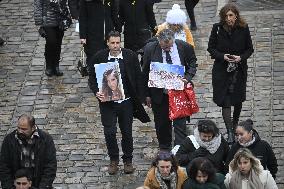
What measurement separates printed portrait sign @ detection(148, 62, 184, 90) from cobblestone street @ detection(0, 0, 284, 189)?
3.96 ft

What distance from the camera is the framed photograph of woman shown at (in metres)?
11.0

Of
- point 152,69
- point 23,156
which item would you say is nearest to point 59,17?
point 152,69

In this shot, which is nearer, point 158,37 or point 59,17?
point 158,37

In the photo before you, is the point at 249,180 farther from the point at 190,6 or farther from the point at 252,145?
the point at 190,6

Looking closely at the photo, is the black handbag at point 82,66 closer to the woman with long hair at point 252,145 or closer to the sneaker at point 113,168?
the sneaker at point 113,168

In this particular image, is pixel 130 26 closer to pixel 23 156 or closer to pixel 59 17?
pixel 59 17

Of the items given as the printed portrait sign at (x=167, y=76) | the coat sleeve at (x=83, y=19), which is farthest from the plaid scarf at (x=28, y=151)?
the coat sleeve at (x=83, y=19)

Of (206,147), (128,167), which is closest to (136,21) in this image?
(128,167)

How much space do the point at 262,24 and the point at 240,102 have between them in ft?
13.0

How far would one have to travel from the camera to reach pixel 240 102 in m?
11.9

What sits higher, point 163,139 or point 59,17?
point 59,17

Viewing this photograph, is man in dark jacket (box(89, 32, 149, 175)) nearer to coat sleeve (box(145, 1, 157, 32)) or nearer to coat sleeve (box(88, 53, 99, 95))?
coat sleeve (box(88, 53, 99, 95))

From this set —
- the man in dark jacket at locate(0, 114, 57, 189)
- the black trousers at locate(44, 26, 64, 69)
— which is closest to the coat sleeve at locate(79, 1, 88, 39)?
the black trousers at locate(44, 26, 64, 69)

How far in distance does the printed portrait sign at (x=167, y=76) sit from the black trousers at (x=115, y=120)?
1.44 feet
